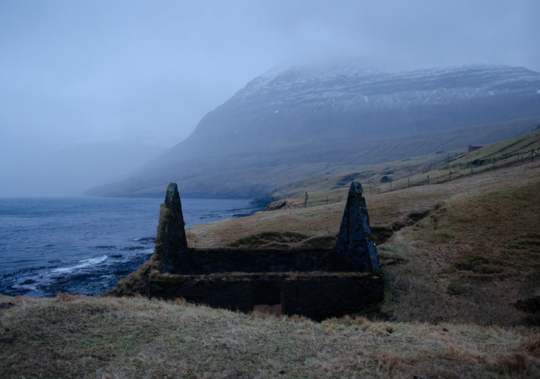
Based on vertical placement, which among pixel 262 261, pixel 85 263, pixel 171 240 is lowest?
pixel 85 263

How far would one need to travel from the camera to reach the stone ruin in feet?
36.2

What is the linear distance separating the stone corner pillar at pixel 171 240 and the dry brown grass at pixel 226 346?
132 inches

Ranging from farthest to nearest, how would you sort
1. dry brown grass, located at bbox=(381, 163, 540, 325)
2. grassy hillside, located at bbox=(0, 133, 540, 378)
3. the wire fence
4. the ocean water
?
the wire fence < the ocean water < dry brown grass, located at bbox=(381, 163, 540, 325) < grassy hillside, located at bbox=(0, 133, 540, 378)

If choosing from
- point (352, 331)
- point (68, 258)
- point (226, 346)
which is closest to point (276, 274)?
point (352, 331)

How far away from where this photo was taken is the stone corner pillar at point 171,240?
12461mm

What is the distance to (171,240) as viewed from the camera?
43.7ft

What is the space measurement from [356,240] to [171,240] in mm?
7417

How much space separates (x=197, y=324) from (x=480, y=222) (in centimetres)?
1469

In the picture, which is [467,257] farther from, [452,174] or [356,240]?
[452,174]

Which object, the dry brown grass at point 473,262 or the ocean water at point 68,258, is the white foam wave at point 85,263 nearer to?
the ocean water at point 68,258

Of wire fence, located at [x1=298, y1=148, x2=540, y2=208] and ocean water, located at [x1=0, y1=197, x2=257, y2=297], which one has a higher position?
wire fence, located at [x1=298, y1=148, x2=540, y2=208]

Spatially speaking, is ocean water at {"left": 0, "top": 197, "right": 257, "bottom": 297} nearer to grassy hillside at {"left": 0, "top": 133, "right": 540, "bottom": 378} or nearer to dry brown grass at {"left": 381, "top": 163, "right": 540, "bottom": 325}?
grassy hillside at {"left": 0, "top": 133, "right": 540, "bottom": 378}

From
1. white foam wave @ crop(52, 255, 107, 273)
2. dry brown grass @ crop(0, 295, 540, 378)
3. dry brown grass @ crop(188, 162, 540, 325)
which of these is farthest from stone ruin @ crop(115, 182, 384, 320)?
white foam wave @ crop(52, 255, 107, 273)

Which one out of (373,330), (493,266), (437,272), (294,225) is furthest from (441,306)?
(294,225)
